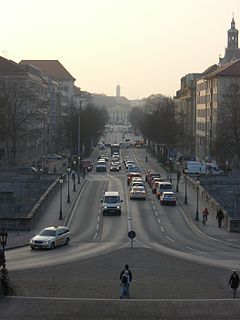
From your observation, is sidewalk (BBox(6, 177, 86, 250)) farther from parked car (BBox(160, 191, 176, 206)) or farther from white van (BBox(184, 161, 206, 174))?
white van (BBox(184, 161, 206, 174))

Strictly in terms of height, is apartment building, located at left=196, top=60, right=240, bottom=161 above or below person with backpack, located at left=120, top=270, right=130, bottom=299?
above

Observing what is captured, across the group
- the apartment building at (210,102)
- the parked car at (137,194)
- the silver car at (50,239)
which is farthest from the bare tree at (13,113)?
the silver car at (50,239)

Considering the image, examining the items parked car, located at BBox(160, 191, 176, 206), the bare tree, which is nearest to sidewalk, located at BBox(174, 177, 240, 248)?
parked car, located at BBox(160, 191, 176, 206)

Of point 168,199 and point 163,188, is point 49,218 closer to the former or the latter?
point 168,199

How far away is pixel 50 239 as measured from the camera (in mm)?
40969

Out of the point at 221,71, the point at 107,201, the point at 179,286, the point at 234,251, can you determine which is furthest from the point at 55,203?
the point at 221,71

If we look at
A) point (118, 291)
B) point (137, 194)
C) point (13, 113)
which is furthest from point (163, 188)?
point (118, 291)

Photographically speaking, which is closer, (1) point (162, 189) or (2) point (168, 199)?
(2) point (168, 199)

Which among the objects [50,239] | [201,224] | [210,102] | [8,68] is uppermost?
[8,68]

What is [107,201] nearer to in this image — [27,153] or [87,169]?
[87,169]

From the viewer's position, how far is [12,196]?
6856cm

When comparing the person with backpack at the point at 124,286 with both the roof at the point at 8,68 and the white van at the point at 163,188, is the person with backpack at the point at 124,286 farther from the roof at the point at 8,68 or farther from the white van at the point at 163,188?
the roof at the point at 8,68

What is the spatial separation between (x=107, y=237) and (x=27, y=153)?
213ft

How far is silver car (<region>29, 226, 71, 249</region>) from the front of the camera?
133 feet
